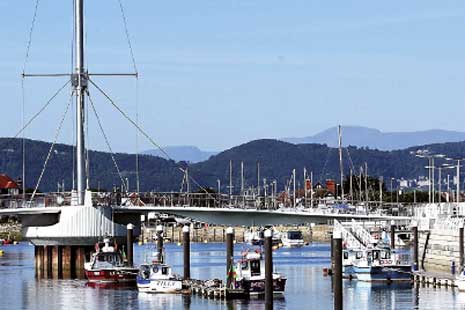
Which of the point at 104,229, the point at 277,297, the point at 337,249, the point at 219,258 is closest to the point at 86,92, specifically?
the point at 104,229

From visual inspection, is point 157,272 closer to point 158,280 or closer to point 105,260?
point 158,280

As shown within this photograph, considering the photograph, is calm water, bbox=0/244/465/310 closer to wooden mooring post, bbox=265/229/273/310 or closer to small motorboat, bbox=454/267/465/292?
small motorboat, bbox=454/267/465/292

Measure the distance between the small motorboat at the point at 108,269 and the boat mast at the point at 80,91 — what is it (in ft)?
29.9

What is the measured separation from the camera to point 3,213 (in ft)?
388

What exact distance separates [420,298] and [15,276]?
45.3 metres

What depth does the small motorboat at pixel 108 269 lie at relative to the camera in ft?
349

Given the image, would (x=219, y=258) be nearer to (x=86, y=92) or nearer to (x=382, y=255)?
(x=86, y=92)

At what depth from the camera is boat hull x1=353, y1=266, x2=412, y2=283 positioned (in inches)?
4122

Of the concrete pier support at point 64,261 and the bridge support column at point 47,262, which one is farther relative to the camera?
the bridge support column at point 47,262

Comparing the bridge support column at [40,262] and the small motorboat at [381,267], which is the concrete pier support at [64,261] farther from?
the small motorboat at [381,267]

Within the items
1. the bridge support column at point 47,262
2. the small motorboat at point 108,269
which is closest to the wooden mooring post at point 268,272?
the small motorboat at point 108,269

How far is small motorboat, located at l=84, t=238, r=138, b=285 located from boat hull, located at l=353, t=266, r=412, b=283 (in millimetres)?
16613

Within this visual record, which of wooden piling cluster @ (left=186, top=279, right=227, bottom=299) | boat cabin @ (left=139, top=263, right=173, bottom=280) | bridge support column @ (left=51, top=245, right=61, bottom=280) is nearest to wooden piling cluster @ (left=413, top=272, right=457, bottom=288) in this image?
wooden piling cluster @ (left=186, top=279, right=227, bottom=299)

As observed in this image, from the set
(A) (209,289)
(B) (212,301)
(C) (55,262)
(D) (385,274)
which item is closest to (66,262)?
(C) (55,262)
